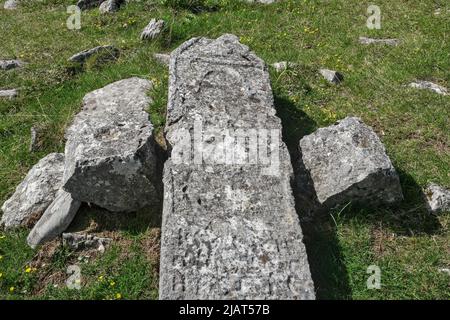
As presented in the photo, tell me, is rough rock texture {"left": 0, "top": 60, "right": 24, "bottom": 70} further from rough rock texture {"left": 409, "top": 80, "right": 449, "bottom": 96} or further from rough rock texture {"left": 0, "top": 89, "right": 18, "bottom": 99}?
rough rock texture {"left": 409, "top": 80, "right": 449, "bottom": 96}

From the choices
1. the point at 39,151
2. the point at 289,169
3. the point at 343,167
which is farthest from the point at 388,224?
the point at 39,151

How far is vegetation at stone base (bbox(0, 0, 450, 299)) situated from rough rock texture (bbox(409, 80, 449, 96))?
0.57ft

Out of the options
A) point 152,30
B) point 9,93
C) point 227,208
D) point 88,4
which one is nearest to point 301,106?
point 227,208

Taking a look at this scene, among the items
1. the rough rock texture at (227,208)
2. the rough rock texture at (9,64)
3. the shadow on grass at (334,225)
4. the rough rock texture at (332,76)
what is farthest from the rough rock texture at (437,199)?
the rough rock texture at (9,64)

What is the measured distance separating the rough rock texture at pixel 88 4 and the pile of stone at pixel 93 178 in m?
6.63

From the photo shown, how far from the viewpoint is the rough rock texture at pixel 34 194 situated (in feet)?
19.5

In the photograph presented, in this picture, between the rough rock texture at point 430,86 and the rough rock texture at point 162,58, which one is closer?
the rough rock texture at point 430,86

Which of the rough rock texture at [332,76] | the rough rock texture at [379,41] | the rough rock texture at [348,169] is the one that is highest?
the rough rock texture at [348,169]

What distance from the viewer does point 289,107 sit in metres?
7.88

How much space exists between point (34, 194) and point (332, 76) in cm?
506

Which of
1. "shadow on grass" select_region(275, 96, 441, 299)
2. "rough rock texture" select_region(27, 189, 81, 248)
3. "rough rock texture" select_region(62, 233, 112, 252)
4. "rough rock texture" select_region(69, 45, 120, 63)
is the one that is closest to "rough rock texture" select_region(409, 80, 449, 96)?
"shadow on grass" select_region(275, 96, 441, 299)

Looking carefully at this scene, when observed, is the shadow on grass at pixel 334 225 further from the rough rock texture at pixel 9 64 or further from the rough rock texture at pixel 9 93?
the rough rock texture at pixel 9 64

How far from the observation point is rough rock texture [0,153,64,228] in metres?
5.93

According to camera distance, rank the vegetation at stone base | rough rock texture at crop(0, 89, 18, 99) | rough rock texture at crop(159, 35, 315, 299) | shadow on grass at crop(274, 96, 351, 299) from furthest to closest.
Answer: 1. rough rock texture at crop(0, 89, 18, 99)
2. the vegetation at stone base
3. shadow on grass at crop(274, 96, 351, 299)
4. rough rock texture at crop(159, 35, 315, 299)
